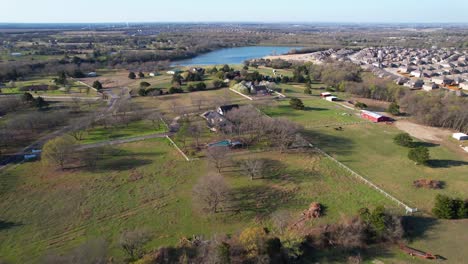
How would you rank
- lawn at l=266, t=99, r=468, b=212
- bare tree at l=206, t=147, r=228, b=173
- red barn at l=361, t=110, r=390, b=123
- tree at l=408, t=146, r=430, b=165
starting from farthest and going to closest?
red barn at l=361, t=110, r=390, b=123 → tree at l=408, t=146, r=430, b=165 → bare tree at l=206, t=147, r=228, b=173 → lawn at l=266, t=99, r=468, b=212

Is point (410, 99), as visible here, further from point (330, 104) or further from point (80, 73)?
point (80, 73)

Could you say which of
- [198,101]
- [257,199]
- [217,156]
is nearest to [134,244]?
[257,199]

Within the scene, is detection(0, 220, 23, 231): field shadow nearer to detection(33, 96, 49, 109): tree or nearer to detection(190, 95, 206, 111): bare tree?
detection(190, 95, 206, 111): bare tree

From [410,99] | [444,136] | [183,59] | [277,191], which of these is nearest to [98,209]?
[277,191]

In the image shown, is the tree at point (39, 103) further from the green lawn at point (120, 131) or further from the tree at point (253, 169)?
the tree at point (253, 169)

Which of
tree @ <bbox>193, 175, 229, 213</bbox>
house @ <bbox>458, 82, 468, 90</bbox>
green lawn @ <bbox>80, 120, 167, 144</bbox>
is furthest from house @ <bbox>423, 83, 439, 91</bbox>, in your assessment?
tree @ <bbox>193, 175, 229, 213</bbox>

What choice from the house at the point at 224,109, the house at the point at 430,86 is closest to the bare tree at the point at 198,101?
the house at the point at 224,109
